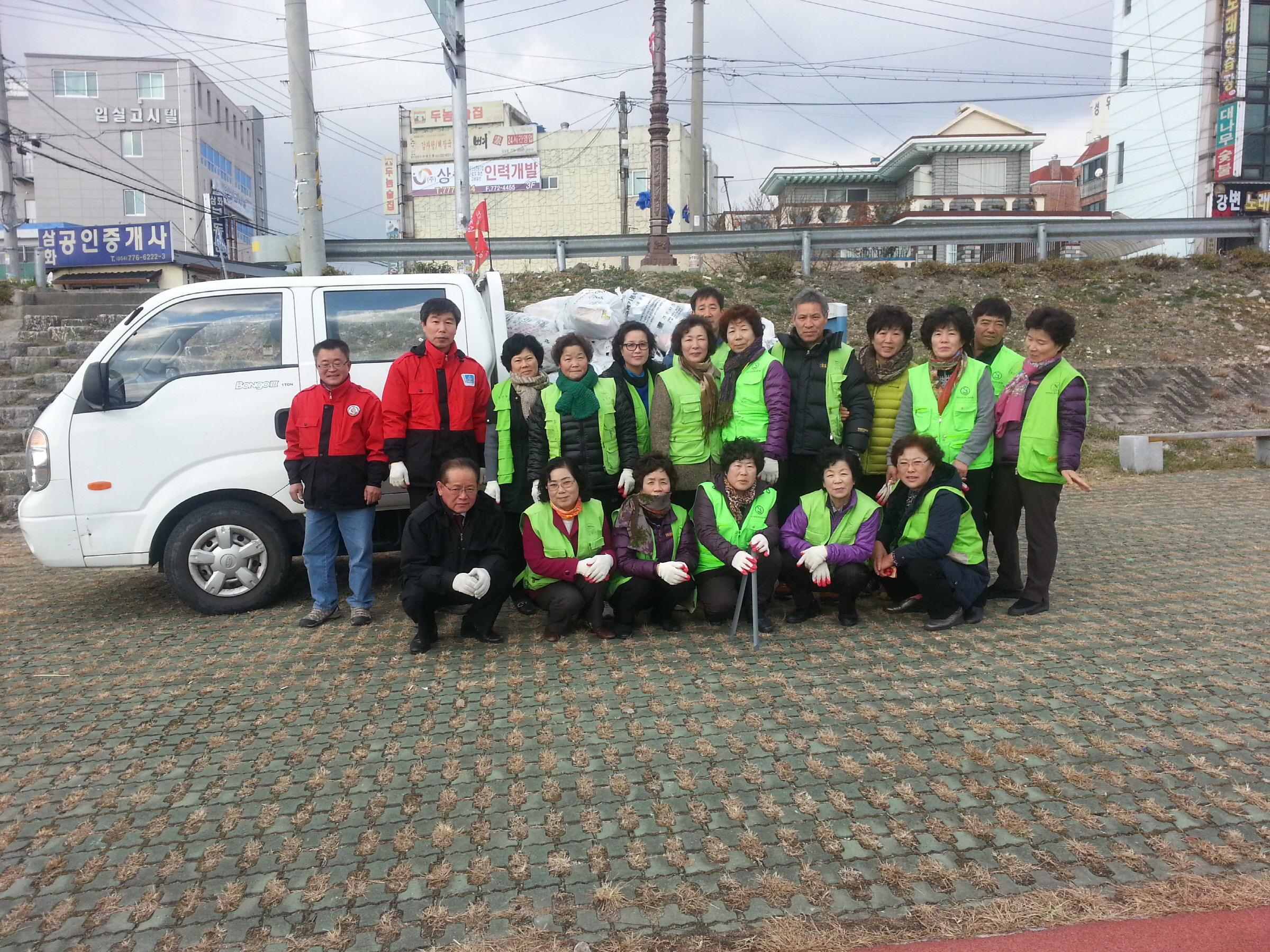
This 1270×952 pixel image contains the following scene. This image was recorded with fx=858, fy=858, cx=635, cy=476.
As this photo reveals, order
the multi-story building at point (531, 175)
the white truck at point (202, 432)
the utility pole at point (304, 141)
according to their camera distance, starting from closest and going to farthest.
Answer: the white truck at point (202, 432) → the utility pole at point (304, 141) → the multi-story building at point (531, 175)

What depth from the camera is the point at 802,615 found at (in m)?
5.01

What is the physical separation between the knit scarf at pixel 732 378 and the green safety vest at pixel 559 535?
92 cm

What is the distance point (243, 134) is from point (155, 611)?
211 ft

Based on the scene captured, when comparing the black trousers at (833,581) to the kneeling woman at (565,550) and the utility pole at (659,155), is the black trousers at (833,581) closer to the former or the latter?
the kneeling woman at (565,550)

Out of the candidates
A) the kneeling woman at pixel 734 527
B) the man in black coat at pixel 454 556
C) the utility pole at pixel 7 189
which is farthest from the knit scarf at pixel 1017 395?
the utility pole at pixel 7 189

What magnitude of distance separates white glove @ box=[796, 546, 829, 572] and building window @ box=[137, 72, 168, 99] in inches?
2243

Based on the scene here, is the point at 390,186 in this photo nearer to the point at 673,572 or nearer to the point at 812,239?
the point at 812,239

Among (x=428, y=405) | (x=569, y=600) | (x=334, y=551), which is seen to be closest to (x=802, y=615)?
(x=569, y=600)

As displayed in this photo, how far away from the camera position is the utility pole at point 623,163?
3438 centimetres

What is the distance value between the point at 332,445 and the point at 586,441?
1446 mm

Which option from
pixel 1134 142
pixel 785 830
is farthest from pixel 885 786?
pixel 1134 142

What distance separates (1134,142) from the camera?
1491 inches

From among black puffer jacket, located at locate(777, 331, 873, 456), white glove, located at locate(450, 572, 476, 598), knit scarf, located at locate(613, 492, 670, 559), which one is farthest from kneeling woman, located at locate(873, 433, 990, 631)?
white glove, located at locate(450, 572, 476, 598)

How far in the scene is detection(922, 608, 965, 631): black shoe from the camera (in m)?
4.78
